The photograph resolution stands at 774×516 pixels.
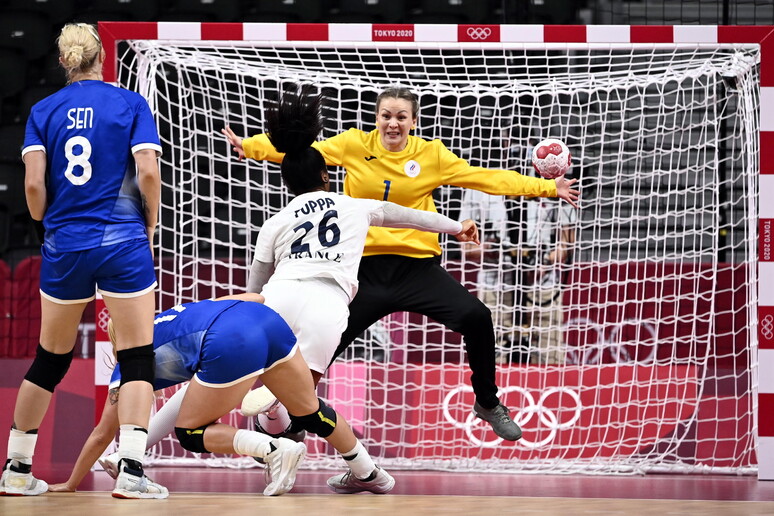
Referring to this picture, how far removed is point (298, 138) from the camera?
4.20 meters

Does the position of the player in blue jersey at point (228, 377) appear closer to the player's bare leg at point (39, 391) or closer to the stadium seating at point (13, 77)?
the player's bare leg at point (39, 391)

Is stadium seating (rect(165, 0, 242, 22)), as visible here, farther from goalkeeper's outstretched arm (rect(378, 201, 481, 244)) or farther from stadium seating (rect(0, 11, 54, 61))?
goalkeeper's outstretched arm (rect(378, 201, 481, 244))

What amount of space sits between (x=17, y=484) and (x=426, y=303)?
77.2 inches

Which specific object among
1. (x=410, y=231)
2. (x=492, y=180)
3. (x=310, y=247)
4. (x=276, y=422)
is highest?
(x=492, y=180)

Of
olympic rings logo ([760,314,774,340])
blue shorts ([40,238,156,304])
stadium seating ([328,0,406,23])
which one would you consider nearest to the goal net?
olympic rings logo ([760,314,774,340])

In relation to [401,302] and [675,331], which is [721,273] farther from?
[401,302]

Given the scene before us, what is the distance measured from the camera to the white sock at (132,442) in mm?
3479

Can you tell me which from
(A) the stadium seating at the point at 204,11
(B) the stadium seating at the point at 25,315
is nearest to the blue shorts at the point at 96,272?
(B) the stadium seating at the point at 25,315

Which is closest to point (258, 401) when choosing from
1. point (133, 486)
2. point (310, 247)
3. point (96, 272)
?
point (310, 247)

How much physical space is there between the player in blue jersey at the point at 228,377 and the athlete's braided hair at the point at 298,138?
634 mm

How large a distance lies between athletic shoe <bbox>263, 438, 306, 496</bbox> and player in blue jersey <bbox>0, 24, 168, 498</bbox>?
1.54ft

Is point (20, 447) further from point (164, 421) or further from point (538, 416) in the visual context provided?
point (538, 416)

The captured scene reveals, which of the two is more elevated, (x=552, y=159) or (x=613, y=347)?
(x=552, y=159)

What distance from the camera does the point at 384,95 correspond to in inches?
187
